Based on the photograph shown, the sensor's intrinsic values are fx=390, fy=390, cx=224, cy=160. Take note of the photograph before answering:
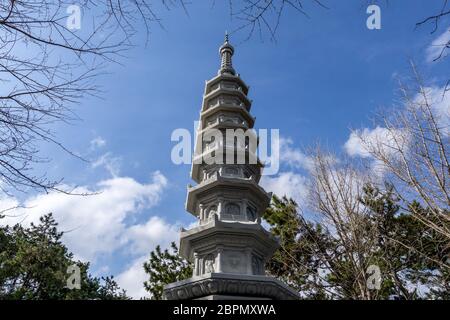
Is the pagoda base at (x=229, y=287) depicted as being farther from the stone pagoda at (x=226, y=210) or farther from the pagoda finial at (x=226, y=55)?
the pagoda finial at (x=226, y=55)

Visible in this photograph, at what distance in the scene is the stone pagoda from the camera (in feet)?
39.7

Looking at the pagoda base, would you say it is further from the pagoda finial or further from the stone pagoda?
the pagoda finial

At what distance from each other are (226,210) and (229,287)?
3.48 m

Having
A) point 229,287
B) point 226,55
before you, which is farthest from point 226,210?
point 226,55

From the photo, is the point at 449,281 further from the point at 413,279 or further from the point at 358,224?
the point at 358,224

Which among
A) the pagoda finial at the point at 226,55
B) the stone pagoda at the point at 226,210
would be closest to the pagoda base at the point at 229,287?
the stone pagoda at the point at 226,210

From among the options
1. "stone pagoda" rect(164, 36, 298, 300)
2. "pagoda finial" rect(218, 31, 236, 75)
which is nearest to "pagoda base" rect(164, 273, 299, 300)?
"stone pagoda" rect(164, 36, 298, 300)

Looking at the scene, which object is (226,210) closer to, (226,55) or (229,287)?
(229,287)

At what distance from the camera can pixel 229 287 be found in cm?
1188

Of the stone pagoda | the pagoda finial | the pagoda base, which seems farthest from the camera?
the pagoda finial
